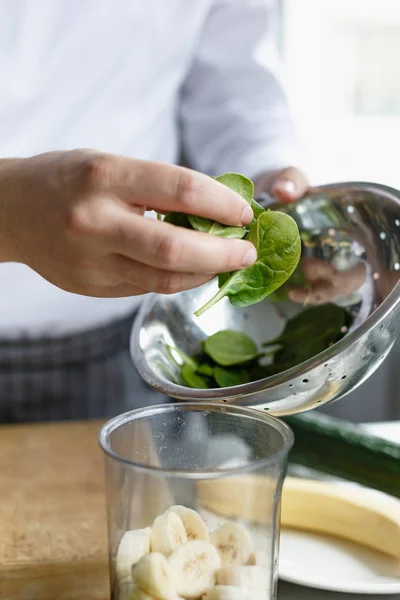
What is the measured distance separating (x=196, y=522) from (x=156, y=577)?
0.16ft

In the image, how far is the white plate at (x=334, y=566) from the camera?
582 mm

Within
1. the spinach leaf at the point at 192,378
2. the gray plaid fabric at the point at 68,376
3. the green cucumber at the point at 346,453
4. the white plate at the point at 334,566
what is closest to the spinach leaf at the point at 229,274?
the spinach leaf at the point at 192,378

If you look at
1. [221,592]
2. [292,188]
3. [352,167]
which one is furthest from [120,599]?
[352,167]

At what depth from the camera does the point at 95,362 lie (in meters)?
1.15

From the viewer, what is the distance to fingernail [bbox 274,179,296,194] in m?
0.80

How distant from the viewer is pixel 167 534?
0.46 m

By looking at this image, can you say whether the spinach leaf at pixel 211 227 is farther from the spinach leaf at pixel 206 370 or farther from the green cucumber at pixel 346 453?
the green cucumber at pixel 346 453

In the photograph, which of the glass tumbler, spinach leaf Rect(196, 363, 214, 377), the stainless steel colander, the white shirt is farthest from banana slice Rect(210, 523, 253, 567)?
the white shirt

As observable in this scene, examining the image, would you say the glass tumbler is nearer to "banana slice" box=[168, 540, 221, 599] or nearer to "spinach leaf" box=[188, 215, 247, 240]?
"banana slice" box=[168, 540, 221, 599]

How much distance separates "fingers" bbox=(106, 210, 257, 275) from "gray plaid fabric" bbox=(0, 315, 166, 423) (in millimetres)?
658

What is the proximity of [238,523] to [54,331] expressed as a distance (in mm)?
672

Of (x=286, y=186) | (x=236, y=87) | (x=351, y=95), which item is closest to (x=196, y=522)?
(x=286, y=186)

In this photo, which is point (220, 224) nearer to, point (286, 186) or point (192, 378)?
point (192, 378)

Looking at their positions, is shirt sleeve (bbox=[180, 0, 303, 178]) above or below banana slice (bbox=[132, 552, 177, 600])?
above
